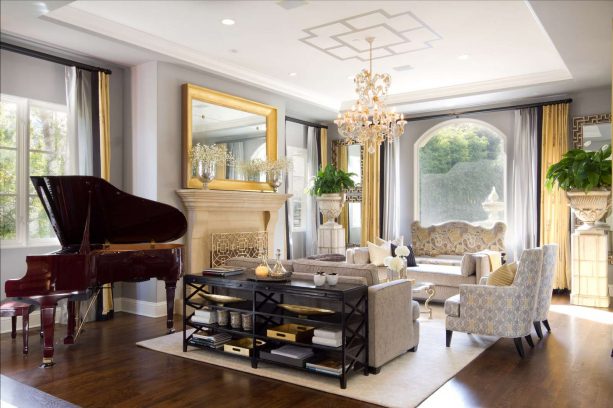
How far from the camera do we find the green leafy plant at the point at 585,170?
6184 millimetres

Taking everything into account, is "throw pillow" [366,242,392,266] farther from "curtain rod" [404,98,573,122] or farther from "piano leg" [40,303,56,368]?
"piano leg" [40,303,56,368]

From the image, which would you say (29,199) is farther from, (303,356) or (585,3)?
(585,3)

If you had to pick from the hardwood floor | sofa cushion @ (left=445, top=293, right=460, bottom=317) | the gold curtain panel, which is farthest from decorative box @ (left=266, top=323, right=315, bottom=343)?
the gold curtain panel

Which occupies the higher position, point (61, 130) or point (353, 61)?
point (353, 61)

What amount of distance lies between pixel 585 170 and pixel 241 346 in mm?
4848

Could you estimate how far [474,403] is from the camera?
10.4 ft

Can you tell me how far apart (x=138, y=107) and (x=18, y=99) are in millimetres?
1289

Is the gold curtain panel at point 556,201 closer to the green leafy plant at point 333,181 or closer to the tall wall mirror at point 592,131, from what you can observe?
the tall wall mirror at point 592,131

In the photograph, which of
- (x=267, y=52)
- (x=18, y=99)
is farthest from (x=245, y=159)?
(x=18, y=99)

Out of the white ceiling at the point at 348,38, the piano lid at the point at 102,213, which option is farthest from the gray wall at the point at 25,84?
the piano lid at the point at 102,213

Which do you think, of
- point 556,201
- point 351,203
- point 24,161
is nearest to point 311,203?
point 351,203

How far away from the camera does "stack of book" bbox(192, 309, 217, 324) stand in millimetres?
4195

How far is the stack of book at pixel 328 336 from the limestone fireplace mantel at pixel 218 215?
287 centimetres

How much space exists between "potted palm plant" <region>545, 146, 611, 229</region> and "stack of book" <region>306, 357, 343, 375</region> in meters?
4.46
